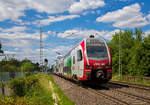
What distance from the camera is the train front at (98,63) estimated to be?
49.6 feet

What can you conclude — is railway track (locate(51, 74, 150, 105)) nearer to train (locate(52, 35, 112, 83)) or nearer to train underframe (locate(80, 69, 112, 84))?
train underframe (locate(80, 69, 112, 84))

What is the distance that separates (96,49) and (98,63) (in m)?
Answer: 1.33

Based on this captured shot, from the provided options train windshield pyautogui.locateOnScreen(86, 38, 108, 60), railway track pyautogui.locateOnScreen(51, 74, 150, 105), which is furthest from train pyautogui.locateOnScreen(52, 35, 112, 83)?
railway track pyautogui.locateOnScreen(51, 74, 150, 105)

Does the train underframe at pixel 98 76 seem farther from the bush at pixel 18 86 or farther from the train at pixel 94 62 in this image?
the bush at pixel 18 86

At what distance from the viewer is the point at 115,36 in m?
57.6

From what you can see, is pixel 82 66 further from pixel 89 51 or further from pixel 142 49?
pixel 142 49

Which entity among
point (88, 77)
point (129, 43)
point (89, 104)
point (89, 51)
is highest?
point (129, 43)

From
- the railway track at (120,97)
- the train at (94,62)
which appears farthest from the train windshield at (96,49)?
the railway track at (120,97)

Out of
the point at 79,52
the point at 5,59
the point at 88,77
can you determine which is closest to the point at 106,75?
the point at 88,77

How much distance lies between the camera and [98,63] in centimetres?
1519

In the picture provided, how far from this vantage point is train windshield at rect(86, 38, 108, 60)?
1552cm

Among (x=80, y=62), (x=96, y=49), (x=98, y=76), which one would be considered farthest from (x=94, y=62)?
(x=80, y=62)

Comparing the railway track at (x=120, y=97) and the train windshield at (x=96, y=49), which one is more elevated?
the train windshield at (x=96, y=49)

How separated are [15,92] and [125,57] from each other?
3180 centimetres
